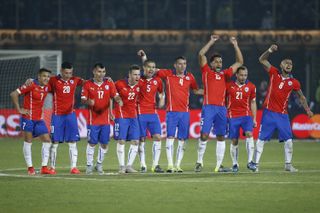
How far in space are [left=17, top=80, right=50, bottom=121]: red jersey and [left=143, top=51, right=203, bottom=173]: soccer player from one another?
2.52 meters

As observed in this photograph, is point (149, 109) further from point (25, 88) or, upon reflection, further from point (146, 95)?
point (25, 88)

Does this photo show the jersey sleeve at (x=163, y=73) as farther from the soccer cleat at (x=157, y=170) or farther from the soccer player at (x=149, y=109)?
the soccer cleat at (x=157, y=170)

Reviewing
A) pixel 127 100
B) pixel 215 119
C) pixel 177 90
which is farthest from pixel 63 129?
pixel 215 119

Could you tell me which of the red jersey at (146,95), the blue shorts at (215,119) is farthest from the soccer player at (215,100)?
the red jersey at (146,95)

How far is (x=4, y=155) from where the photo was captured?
2355cm

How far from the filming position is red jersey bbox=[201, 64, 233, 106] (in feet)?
60.3

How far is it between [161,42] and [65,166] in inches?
710

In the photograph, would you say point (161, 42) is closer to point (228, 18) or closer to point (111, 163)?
point (228, 18)

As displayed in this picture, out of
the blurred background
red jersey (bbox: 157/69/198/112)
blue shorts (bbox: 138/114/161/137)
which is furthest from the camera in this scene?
the blurred background

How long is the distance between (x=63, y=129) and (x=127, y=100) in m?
1.45

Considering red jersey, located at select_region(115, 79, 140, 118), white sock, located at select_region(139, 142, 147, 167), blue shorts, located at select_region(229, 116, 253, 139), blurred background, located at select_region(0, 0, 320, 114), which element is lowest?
white sock, located at select_region(139, 142, 147, 167)

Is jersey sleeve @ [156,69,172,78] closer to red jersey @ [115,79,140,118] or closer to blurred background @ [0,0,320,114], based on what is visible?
red jersey @ [115,79,140,118]

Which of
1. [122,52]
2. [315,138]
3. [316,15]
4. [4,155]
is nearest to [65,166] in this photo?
[4,155]

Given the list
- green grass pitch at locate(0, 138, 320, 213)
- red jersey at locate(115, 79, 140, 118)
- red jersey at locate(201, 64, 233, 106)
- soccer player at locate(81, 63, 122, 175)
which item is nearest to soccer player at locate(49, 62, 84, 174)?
soccer player at locate(81, 63, 122, 175)
